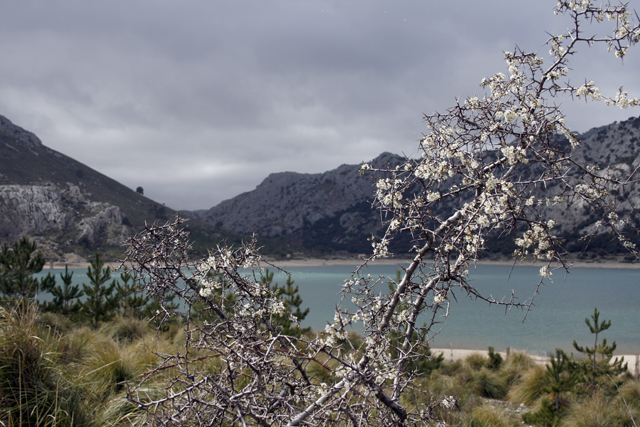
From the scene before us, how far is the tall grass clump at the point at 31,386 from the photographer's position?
3.19 meters

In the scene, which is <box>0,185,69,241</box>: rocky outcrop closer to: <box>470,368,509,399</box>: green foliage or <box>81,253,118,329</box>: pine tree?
<box>81,253,118,329</box>: pine tree

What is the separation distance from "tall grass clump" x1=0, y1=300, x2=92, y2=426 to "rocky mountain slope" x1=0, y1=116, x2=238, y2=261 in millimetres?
49457

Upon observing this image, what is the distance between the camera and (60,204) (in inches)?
2744

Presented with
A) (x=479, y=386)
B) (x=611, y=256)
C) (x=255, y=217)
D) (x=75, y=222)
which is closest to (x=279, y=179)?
(x=255, y=217)

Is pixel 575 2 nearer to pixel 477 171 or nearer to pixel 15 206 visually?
pixel 477 171

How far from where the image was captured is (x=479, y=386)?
9.17 m

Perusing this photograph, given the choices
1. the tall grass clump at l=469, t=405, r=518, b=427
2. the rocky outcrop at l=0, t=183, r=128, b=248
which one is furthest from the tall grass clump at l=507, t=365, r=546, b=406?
the rocky outcrop at l=0, t=183, r=128, b=248

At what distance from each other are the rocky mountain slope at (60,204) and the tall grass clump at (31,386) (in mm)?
49457

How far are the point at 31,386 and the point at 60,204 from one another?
80.3 meters

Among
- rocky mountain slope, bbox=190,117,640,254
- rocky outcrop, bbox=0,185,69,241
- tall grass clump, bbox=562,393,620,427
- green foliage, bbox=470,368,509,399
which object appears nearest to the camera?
tall grass clump, bbox=562,393,620,427

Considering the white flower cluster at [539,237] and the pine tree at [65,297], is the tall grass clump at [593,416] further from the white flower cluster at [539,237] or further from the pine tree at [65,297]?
the pine tree at [65,297]

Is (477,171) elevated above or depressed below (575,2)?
below

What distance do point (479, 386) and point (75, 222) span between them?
74435 millimetres

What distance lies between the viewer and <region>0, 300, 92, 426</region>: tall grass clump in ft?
10.5
